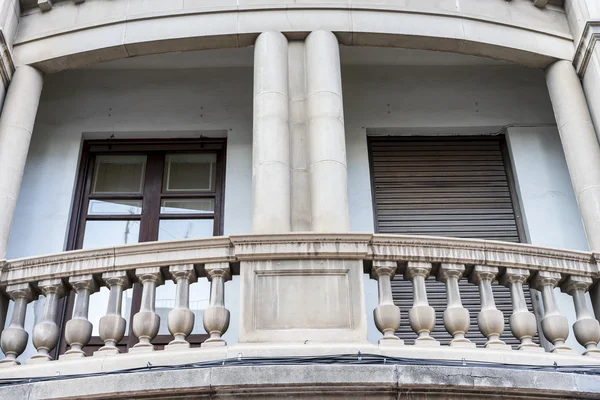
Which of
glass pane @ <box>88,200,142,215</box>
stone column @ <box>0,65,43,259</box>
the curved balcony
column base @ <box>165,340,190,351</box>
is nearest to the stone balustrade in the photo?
column base @ <box>165,340,190,351</box>

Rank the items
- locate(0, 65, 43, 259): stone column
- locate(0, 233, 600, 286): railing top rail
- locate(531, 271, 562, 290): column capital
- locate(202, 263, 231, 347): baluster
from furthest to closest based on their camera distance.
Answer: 1. locate(0, 65, 43, 259): stone column
2. locate(531, 271, 562, 290): column capital
3. locate(0, 233, 600, 286): railing top rail
4. locate(202, 263, 231, 347): baluster

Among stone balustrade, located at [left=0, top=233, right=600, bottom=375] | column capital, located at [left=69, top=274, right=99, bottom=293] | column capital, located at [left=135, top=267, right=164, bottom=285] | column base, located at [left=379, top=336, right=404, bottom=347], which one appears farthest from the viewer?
column capital, located at [left=69, top=274, right=99, bottom=293]

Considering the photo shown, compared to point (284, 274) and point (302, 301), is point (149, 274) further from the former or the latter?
point (302, 301)

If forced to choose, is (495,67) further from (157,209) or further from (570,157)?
(157,209)

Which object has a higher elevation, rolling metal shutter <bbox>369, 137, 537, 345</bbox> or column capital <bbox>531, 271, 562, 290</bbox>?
rolling metal shutter <bbox>369, 137, 537, 345</bbox>

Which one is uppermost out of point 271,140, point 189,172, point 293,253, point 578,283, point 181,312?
point 189,172

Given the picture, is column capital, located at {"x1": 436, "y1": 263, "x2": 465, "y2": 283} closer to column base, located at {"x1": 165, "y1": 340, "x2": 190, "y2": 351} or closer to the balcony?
the balcony

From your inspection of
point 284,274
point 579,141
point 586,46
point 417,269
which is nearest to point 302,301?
point 284,274

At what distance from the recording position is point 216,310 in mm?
6949

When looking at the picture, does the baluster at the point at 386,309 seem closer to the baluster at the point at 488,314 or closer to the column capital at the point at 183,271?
the baluster at the point at 488,314

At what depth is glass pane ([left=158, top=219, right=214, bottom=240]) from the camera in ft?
34.7

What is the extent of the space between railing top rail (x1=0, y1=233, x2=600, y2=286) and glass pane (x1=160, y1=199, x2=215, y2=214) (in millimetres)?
3376

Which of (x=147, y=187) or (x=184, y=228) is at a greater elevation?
(x=147, y=187)

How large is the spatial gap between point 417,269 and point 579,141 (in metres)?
2.98
